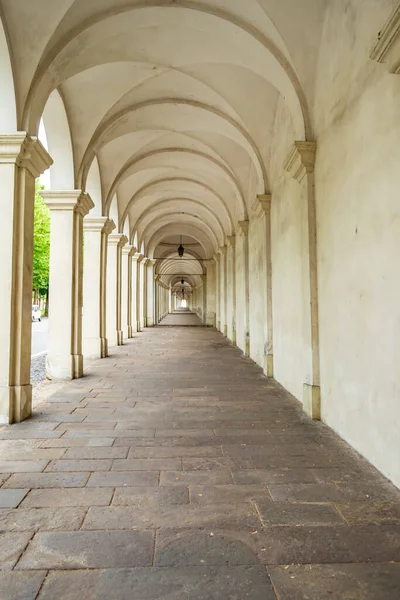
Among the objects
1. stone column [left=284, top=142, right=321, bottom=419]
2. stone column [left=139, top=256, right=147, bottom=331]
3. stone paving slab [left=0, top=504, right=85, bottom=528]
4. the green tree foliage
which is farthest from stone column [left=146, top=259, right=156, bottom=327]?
stone paving slab [left=0, top=504, right=85, bottom=528]

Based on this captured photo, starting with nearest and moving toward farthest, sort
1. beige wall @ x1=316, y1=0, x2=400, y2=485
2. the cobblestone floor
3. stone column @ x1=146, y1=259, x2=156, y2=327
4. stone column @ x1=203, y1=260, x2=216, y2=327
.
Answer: the cobblestone floor → beige wall @ x1=316, y1=0, x2=400, y2=485 → stone column @ x1=146, y1=259, x2=156, y2=327 → stone column @ x1=203, y1=260, x2=216, y2=327

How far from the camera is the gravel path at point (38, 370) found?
7.59 meters

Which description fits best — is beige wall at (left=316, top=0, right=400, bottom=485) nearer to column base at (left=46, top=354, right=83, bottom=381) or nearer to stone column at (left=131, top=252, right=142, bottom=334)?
column base at (left=46, top=354, right=83, bottom=381)

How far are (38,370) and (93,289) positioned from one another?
259 centimetres

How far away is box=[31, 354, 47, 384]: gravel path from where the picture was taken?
24.9 feet

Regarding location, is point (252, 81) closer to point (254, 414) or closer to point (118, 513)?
point (254, 414)

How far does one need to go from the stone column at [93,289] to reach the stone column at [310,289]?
6454 millimetres

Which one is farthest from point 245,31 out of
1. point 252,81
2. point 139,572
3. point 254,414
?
point 139,572

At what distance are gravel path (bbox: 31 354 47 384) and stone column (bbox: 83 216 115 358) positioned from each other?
47.0 inches

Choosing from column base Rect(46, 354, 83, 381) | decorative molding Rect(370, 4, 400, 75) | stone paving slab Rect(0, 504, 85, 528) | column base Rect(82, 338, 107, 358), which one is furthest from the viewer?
column base Rect(82, 338, 107, 358)

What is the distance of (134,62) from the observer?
669 cm

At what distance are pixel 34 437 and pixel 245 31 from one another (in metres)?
5.81

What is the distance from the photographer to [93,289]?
34.0ft

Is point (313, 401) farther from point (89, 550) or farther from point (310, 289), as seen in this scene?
point (89, 550)
